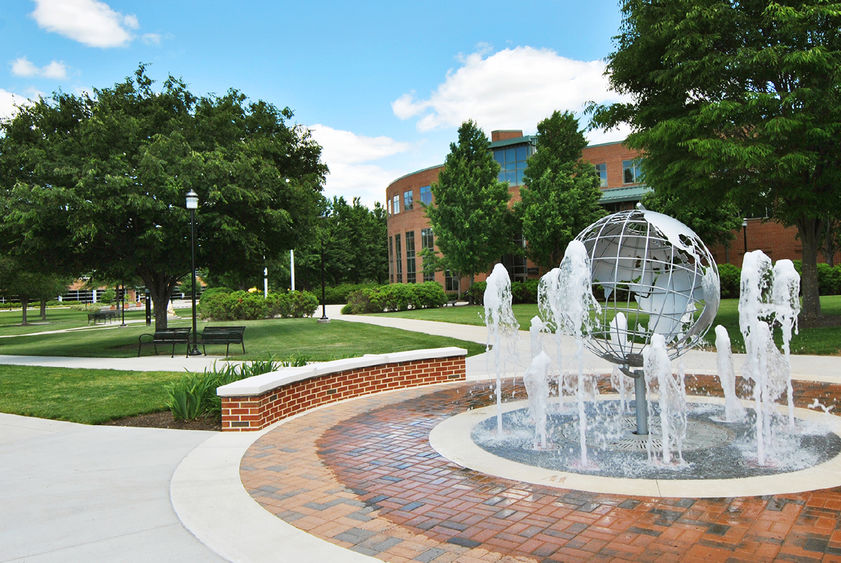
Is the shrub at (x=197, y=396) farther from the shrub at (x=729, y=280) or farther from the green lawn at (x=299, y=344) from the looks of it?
the shrub at (x=729, y=280)

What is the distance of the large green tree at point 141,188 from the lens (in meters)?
18.1

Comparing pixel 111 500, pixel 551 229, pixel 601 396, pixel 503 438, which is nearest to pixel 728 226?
pixel 551 229

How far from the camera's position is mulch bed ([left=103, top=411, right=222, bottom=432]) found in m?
7.95

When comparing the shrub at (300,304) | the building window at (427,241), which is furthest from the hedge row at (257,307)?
the building window at (427,241)

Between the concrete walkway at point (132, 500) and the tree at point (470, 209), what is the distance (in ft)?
102

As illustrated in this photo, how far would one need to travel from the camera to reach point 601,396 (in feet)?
30.5

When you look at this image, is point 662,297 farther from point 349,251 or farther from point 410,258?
point 349,251

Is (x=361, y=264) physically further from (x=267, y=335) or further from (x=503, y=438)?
(x=503, y=438)

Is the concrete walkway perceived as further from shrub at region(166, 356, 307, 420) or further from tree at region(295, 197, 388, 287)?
tree at region(295, 197, 388, 287)

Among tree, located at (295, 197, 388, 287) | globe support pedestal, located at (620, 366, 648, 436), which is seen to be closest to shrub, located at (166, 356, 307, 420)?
globe support pedestal, located at (620, 366, 648, 436)

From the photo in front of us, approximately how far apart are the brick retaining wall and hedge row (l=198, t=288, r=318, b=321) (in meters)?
24.3

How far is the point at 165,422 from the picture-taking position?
8305mm

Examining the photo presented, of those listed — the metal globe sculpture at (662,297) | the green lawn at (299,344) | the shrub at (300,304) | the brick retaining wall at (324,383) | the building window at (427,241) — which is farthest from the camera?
the building window at (427,241)

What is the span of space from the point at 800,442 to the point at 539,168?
3493 centimetres
